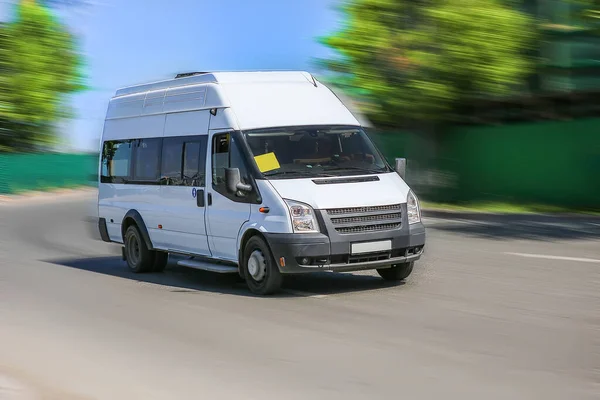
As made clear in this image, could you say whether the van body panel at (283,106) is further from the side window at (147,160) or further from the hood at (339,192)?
the side window at (147,160)

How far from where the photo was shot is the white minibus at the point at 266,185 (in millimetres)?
10031

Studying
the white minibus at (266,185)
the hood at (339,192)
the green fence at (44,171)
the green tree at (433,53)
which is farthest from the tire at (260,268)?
the green fence at (44,171)

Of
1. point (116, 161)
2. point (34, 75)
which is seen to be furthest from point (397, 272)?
point (34, 75)

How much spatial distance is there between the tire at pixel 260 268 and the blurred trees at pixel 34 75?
42498 millimetres

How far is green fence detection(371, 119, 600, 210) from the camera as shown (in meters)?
25.9

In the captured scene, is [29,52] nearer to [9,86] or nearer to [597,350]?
[9,86]

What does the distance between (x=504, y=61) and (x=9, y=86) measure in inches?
1230

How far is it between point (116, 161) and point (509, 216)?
11123mm

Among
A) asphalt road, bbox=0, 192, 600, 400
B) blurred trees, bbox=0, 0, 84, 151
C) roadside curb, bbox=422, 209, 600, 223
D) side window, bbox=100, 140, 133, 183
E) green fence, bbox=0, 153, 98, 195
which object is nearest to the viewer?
asphalt road, bbox=0, 192, 600, 400

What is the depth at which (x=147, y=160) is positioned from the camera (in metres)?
13.2

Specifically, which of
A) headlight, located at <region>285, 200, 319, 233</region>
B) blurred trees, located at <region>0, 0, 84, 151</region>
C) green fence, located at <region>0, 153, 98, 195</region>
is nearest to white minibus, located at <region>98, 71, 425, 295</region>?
headlight, located at <region>285, 200, 319, 233</region>

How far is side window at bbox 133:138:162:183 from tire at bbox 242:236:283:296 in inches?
105

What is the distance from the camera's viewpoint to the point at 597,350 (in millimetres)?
7188

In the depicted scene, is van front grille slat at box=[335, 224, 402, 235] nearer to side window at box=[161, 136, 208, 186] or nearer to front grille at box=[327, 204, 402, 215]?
front grille at box=[327, 204, 402, 215]
